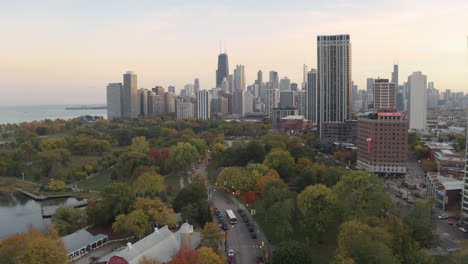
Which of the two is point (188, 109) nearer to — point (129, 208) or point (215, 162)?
point (215, 162)

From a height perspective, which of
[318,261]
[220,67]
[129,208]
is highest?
[220,67]

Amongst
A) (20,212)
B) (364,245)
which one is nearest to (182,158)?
(20,212)

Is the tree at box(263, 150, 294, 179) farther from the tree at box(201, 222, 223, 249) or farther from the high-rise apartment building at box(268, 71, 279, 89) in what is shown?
the high-rise apartment building at box(268, 71, 279, 89)

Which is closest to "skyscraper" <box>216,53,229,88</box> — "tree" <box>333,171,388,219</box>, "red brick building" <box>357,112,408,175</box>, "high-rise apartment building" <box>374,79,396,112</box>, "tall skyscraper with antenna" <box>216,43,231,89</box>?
"tall skyscraper with antenna" <box>216,43,231,89</box>

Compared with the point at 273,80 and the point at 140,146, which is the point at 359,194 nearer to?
the point at 140,146

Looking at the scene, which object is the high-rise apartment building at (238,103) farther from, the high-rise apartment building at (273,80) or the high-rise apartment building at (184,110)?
the high-rise apartment building at (273,80)

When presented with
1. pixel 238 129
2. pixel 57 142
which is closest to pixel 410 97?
pixel 238 129
